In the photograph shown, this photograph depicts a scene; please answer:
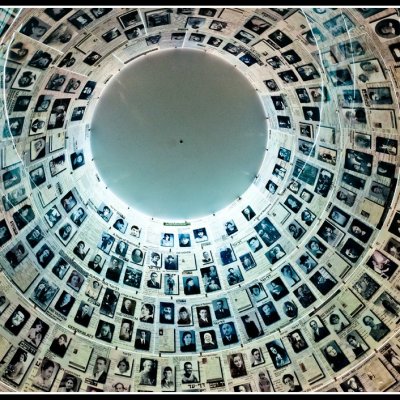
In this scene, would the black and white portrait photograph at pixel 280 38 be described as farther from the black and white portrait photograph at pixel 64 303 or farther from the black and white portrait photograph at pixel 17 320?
the black and white portrait photograph at pixel 17 320

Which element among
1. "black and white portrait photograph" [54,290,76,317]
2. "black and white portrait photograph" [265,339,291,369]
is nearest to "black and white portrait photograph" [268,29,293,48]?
"black and white portrait photograph" [265,339,291,369]

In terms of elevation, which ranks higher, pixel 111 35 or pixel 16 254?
pixel 111 35

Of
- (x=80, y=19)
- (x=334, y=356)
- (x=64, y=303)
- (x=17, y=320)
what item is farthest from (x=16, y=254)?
(x=334, y=356)

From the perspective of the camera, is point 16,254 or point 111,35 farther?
point 16,254

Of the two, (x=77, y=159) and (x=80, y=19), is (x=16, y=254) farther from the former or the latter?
(x=80, y=19)

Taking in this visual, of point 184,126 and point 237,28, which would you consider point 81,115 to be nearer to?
point 184,126

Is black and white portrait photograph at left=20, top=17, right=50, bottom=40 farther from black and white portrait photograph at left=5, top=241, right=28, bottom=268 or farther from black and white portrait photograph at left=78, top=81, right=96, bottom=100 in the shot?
black and white portrait photograph at left=5, top=241, right=28, bottom=268

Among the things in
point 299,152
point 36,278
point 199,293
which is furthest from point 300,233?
point 36,278
